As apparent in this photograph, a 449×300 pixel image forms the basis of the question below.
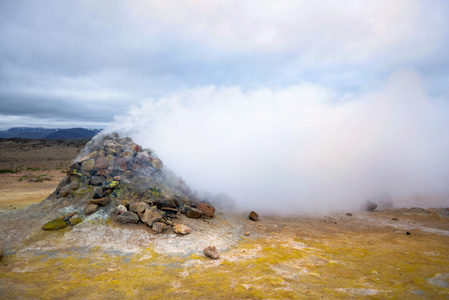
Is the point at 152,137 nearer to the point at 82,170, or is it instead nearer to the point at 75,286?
the point at 82,170

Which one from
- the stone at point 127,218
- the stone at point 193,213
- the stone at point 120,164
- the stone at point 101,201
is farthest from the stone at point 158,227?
the stone at point 120,164

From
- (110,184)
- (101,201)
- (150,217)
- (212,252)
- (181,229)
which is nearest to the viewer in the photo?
(212,252)

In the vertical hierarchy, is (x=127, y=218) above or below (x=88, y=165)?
below

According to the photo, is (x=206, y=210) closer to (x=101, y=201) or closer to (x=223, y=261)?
(x=223, y=261)

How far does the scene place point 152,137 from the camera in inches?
680

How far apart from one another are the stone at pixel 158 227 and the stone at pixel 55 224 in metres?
2.98

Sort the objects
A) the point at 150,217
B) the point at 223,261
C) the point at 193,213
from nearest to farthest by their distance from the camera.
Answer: the point at 223,261
the point at 150,217
the point at 193,213

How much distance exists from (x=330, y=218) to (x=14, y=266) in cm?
1256

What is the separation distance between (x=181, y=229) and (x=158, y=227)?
2.59 feet

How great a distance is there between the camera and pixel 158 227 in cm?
831

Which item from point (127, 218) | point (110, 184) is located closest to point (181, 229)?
point (127, 218)

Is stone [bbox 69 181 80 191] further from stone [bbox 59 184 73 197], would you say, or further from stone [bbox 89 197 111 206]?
stone [bbox 89 197 111 206]

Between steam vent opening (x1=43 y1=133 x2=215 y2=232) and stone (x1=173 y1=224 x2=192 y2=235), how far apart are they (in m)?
0.41

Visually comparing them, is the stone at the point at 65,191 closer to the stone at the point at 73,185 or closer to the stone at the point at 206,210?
the stone at the point at 73,185
